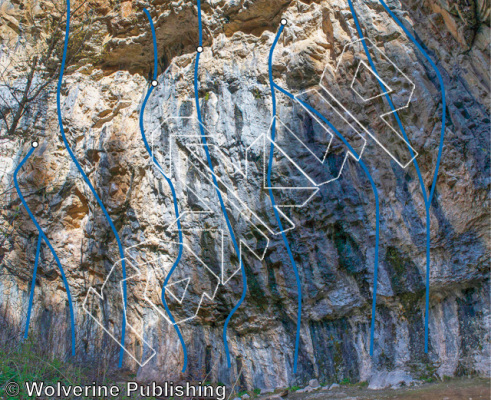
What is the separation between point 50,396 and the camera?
153 inches

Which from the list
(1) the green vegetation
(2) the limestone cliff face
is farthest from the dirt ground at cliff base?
(1) the green vegetation

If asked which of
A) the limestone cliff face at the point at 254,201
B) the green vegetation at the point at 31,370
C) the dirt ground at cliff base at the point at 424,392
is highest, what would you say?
the limestone cliff face at the point at 254,201

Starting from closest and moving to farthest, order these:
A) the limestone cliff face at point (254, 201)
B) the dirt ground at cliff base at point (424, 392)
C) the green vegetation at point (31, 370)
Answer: the dirt ground at cliff base at point (424, 392) → the green vegetation at point (31, 370) → the limestone cliff face at point (254, 201)

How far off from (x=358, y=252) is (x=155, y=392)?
3255 mm

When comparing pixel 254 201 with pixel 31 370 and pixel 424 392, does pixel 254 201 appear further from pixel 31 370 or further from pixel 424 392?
pixel 31 370

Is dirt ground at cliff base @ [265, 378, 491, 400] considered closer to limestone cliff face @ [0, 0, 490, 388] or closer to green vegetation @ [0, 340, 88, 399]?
limestone cliff face @ [0, 0, 490, 388]

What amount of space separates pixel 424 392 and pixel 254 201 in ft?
9.82

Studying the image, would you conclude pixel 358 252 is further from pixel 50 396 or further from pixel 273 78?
pixel 50 396

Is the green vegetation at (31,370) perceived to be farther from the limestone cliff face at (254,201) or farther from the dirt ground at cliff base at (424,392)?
the dirt ground at cliff base at (424,392)

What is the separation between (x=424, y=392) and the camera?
13.6 feet

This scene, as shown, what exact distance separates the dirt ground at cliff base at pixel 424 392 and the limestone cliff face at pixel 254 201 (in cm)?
23

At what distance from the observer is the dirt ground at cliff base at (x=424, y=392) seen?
3871 millimetres

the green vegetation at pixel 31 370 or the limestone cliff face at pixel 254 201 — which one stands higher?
the limestone cliff face at pixel 254 201

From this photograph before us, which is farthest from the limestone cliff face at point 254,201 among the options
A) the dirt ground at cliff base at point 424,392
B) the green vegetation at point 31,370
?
the green vegetation at point 31,370
